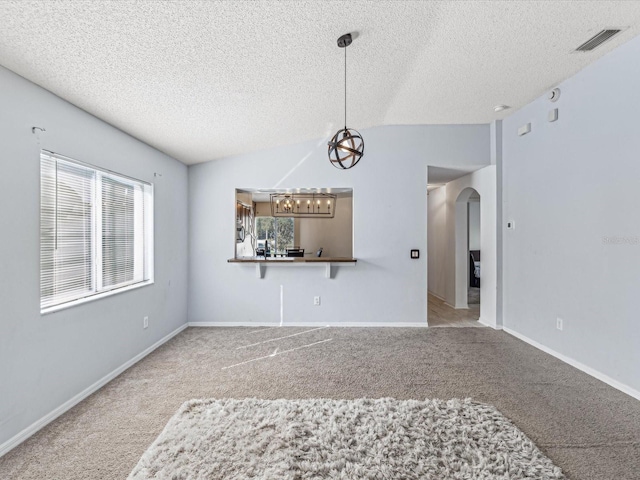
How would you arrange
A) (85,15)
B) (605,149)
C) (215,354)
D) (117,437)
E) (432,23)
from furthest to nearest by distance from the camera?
(215,354) < (605,149) < (432,23) < (117,437) < (85,15)

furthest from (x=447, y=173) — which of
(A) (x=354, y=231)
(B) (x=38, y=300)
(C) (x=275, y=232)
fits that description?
(B) (x=38, y=300)

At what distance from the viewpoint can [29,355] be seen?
2105mm

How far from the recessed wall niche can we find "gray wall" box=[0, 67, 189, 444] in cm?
178

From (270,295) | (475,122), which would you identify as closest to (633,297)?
(475,122)

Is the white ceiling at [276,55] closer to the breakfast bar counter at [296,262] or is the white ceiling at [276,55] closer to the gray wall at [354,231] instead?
the gray wall at [354,231]

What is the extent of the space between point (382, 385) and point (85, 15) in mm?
3224

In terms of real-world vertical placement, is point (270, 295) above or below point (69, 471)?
above

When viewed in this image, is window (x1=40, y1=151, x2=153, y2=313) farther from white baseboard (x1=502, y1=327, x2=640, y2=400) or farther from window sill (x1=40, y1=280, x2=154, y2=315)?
white baseboard (x1=502, y1=327, x2=640, y2=400)

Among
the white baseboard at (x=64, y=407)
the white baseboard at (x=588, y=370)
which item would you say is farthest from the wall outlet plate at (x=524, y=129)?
the white baseboard at (x=64, y=407)

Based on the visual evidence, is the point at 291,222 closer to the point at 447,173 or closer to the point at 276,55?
the point at 447,173

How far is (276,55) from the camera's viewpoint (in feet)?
7.93

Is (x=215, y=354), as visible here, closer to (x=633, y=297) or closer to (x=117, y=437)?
(x=117, y=437)

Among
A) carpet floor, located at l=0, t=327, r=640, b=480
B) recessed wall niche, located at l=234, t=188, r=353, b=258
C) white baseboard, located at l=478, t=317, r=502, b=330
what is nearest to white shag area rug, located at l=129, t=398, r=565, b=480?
carpet floor, located at l=0, t=327, r=640, b=480

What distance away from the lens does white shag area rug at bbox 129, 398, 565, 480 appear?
169cm
